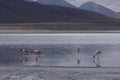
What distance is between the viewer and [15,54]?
3194cm

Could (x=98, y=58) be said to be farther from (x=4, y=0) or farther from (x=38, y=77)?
(x=4, y=0)

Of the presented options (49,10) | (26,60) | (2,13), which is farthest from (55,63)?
(49,10)

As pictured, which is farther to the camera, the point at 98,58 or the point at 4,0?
the point at 4,0

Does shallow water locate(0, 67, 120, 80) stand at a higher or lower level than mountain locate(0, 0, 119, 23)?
lower

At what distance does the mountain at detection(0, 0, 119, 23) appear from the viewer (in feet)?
399

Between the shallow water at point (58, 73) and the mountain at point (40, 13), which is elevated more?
the mountain at point (40, 13)

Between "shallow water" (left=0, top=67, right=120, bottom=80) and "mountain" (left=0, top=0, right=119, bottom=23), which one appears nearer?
"shallow water" (left=0, top=67, right=120, bottom=80)

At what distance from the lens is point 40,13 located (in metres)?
129

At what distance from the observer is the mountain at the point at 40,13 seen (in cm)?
12159

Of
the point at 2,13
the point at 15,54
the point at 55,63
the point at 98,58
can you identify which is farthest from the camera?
the point at 2,13

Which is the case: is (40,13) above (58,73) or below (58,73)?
above

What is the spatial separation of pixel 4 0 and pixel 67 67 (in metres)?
116

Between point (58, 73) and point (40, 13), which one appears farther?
point (40, 13)

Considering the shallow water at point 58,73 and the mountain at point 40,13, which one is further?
the mountain at point 40,13
